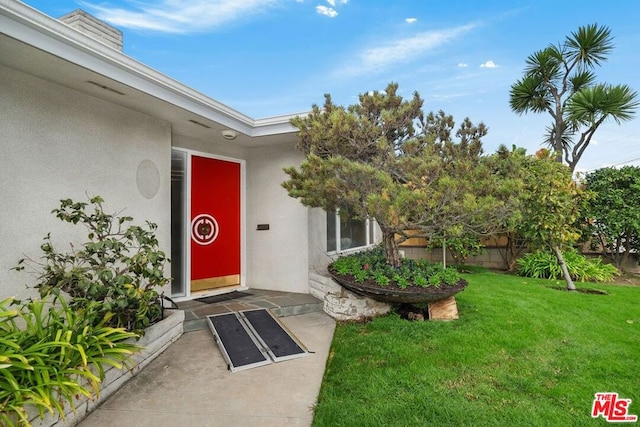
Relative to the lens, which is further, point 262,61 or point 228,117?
point 262,61

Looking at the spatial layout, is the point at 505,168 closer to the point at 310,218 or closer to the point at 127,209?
the point at 310,218

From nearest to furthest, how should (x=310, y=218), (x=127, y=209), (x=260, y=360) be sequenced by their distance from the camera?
(x=260, y=360)
(x=127, y=209)
(x=310, y=218)

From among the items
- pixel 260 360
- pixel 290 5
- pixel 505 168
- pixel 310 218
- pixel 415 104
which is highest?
pixel 290 5

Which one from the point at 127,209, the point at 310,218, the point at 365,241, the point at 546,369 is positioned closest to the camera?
the point at 546,369

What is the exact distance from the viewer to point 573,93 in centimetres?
1059

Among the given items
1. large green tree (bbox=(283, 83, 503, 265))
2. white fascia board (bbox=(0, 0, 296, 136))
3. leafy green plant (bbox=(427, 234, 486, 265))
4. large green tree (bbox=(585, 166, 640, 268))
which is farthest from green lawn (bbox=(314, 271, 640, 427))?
large green tree (bbox=(585, 166, 640, 268))

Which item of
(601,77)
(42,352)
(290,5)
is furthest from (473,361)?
(601,77)

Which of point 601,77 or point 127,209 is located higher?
point 601,77

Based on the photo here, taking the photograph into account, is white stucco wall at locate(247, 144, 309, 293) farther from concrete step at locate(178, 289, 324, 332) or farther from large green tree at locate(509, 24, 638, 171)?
large green tree at locate(509, 24, 638, 171)

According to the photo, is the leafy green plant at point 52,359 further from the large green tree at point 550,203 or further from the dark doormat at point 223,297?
the large green tree at point 550,203

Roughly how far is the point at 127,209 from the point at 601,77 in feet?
48.2

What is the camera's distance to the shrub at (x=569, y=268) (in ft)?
26.5

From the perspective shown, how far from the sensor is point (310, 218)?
6.13 meters

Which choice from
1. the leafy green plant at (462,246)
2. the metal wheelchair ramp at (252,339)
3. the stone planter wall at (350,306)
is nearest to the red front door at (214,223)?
the metal wheelchair ramp at (252,339)
